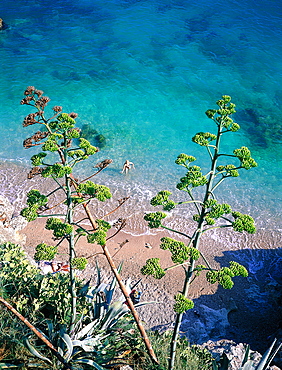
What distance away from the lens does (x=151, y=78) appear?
73.0ft

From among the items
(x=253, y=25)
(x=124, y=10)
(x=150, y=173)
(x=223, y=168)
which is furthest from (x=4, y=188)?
(x=253, y=25)

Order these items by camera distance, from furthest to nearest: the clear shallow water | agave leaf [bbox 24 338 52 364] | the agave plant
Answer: the clear shallow water
the agave plant
agave leaf [bbox 24 338 52 364]

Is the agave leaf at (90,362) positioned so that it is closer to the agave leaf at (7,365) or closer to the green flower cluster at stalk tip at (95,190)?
the agave leaf at (7,365)

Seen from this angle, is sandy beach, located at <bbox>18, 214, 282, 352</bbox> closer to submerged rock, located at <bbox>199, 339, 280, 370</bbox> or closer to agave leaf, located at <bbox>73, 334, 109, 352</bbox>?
submerged rock, located at <bbox>199, 339, 280, 370</bbox>

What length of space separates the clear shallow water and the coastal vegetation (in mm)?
6414

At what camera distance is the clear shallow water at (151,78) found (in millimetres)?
16625

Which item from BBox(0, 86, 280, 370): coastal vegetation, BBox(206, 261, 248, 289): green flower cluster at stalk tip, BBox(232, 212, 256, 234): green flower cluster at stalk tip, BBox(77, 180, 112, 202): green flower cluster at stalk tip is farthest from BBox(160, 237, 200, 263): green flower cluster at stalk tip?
BBox(77, 180, 112, 202): green flower cluster at stalk tip

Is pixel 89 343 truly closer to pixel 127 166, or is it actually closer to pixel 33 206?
pixel 33 206

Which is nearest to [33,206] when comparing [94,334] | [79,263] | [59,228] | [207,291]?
[59,228]

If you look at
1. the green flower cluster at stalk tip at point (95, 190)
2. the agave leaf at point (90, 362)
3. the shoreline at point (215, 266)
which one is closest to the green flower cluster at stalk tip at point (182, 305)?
the green flower cluster at stalk tip at point (95, 190)

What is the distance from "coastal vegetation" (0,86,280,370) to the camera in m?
4.59

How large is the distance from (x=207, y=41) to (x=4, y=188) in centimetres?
1731

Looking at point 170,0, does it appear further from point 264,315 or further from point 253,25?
point 264,315

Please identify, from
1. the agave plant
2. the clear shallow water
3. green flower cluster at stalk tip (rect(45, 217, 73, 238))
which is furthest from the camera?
the clear shallow water
